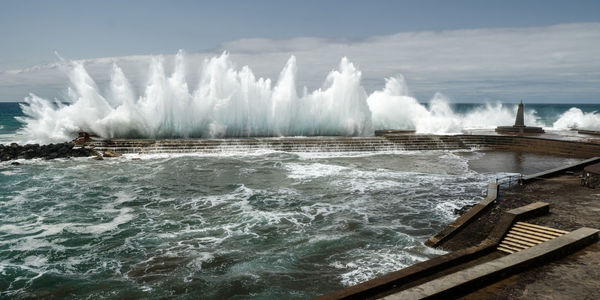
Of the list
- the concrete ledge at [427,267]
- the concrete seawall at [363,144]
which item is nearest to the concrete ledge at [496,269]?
the concrete ledge at [427,267]

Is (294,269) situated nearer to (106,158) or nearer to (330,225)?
(330,225)

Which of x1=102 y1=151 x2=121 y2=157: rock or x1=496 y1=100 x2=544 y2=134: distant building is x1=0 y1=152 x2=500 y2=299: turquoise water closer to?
x1=102 y1=151 x2=121 y2=157: rock

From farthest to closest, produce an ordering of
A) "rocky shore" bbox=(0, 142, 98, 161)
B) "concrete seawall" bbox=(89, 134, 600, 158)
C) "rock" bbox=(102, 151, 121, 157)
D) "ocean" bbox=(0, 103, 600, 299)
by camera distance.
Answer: "concrete seawall" bbox=(89, 134, 600, 158)
"rock" bbox=(102, 151, 121, 157)
"rocky shore" bbox=(0, 142, 98, 161)
"ocean" bbox=(0, 103, 600, 299)

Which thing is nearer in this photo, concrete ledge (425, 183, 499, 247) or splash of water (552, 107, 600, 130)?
concrete ledge (425, 183, 499, 247)

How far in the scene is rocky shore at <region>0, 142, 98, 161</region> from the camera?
19906 mm

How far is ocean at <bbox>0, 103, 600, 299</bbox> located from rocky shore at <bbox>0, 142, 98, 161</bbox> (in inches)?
48.5

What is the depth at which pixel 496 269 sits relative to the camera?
5965 mm

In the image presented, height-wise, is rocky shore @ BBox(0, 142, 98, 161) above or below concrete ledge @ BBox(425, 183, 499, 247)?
above

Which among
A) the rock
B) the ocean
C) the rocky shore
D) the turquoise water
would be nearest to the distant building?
the ocean

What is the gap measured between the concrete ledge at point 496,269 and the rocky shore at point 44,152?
64.0 feet

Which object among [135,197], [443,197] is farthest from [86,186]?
[443,197]

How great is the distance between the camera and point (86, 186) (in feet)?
47.1

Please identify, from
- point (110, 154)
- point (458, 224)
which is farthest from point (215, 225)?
point (110, 154)

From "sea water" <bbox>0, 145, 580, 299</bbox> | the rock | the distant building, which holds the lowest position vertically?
"sea water" <bbox>0, 145, 580, 299</bbox>
